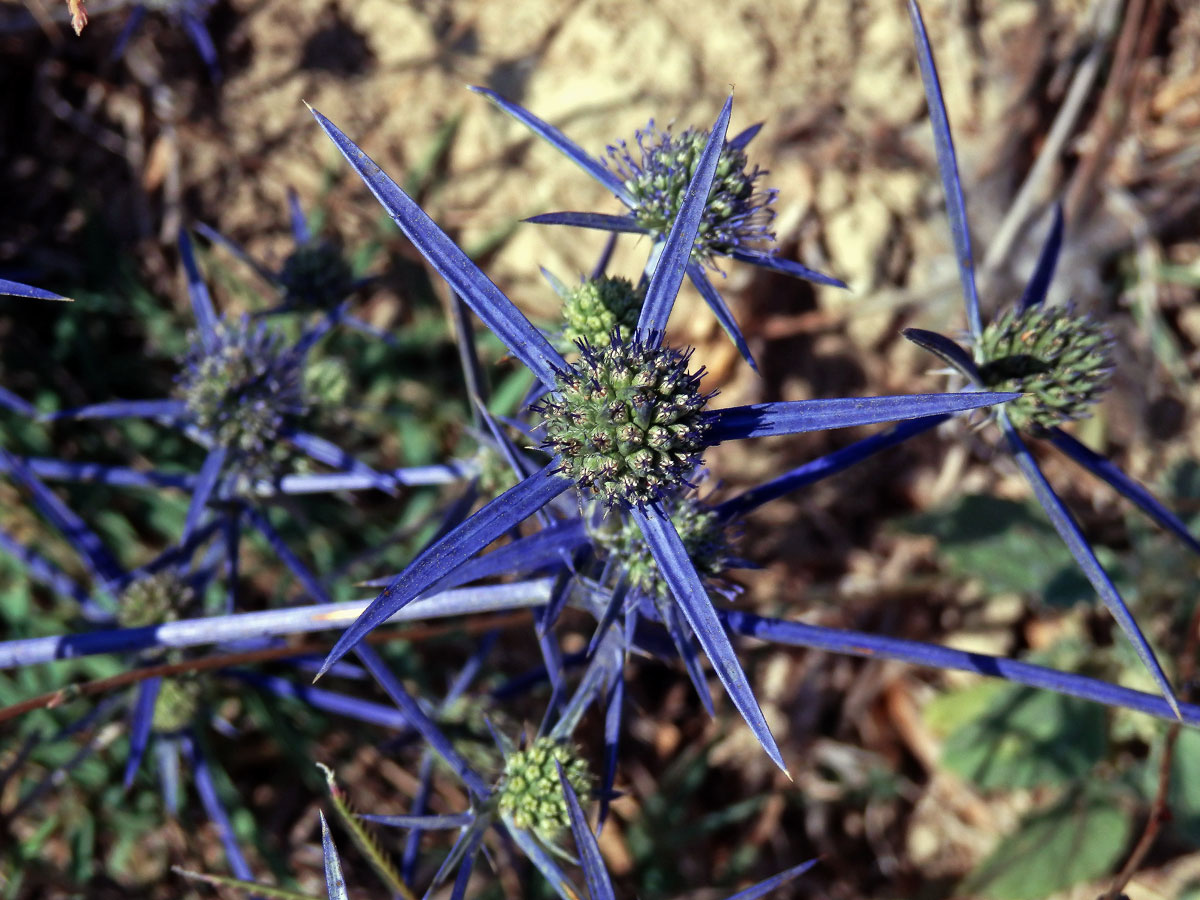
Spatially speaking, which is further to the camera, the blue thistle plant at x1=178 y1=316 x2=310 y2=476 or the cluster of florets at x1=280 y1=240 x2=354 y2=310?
the cluster of florets at x1=280 y1=240 x2=354 y2=310

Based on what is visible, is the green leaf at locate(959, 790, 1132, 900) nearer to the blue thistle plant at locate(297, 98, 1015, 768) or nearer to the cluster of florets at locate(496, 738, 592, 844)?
the cluster of florets at locate(496, 738, 592, 844)

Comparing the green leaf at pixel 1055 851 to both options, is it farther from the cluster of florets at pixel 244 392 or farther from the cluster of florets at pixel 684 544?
the cluster of florets at pixel 244 392

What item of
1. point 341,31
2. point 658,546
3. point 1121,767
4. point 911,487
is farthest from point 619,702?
point 341,31

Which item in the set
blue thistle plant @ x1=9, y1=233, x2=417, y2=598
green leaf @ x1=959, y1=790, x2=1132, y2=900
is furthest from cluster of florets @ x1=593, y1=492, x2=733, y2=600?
green leaf @ x1=959, y1=790, x2=1132, y2=900

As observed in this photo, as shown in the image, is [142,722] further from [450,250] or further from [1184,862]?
[1184,862]

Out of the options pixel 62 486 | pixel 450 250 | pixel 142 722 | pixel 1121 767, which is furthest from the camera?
pixel 1121 767

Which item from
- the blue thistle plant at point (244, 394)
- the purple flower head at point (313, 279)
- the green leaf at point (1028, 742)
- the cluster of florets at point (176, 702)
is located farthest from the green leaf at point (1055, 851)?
the purple flower head at point (313, 279)
